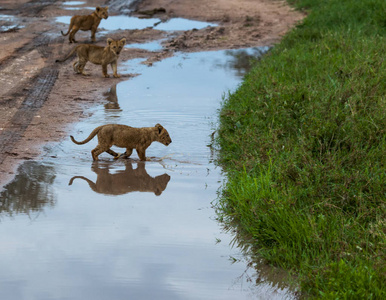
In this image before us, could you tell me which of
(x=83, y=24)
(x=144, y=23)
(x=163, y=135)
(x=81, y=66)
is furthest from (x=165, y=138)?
(x=144, y=23)

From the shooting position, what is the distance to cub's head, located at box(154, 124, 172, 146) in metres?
8.30

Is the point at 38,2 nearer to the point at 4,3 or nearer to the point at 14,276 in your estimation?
the point at 4,3

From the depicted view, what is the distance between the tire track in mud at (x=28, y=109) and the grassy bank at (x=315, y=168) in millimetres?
2642

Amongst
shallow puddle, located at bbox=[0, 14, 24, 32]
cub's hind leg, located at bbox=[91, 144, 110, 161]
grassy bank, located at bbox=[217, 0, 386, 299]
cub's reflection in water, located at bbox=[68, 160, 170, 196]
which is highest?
grassy bank, located at bbox=[217, 0, 386, 299]

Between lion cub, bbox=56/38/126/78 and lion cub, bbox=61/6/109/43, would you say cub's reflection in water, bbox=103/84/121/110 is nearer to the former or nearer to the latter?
lion cub, bbox=56/38/126/78

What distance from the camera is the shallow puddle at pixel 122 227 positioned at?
16.5 feet

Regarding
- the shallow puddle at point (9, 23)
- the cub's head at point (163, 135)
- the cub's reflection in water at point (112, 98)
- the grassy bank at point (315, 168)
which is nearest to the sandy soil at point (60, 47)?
the shallow puddle at point (9, 23)

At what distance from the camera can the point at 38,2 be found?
21453mm

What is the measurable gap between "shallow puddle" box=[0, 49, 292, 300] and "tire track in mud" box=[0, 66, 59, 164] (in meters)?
0.55

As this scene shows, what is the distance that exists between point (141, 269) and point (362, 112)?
4.00 m

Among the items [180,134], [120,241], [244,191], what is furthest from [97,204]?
[180,134]

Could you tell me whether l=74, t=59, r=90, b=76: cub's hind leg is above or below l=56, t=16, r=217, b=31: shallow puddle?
above

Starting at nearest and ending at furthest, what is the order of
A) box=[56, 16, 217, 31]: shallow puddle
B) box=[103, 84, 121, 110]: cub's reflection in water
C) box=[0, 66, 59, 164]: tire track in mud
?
1. box=[0, 66, 59, 164]: tire track in mud
2. box=[103, 84, 121, 110]: cub's reflection in water
3. box=[56, 16, 217, 31]: shallow puddle

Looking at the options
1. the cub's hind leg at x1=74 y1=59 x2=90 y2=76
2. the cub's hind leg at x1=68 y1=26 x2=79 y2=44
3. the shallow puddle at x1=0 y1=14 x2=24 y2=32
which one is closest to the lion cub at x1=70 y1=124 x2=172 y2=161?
the cub's hind leg at x1=74 y1=59 x2=90 y2=76
